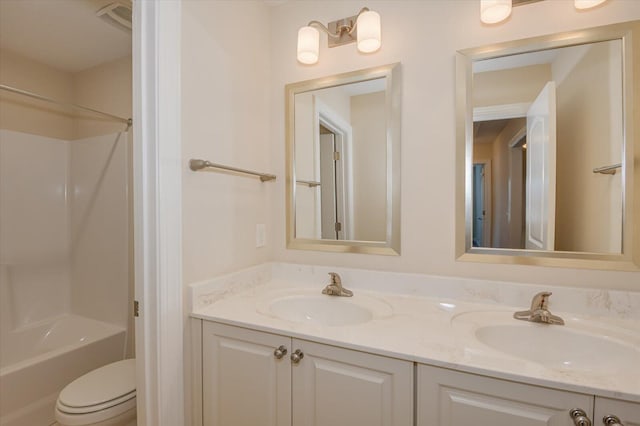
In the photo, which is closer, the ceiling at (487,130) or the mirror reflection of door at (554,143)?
the mirror reflection of door at (554,143)

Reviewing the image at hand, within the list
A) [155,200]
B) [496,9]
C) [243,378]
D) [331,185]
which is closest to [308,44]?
[331,185]

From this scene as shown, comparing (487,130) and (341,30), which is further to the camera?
(341,30)

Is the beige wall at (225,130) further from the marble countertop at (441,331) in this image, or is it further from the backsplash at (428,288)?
the marble countertop at (441,331)

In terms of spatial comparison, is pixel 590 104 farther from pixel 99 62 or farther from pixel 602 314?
pixel 99 62

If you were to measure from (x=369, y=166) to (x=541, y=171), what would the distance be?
2.28ft

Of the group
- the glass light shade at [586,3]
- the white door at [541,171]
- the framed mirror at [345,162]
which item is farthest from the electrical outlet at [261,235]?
the glass light shade at [586,3]

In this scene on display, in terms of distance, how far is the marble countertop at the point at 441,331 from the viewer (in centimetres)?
69

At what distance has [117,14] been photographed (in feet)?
5.38

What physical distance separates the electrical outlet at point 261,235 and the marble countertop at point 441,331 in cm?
22

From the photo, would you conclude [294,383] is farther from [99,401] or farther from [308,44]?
[308,44]

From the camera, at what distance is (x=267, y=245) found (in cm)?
162

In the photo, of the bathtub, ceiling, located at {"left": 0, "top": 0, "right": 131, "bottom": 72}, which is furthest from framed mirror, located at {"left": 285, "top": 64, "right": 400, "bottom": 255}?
the bathtub

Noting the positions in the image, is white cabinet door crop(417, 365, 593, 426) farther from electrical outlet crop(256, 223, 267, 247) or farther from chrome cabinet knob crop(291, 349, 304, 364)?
electrical outlet crop(256, 223, 267, 247)

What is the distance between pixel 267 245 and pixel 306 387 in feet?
2.70
